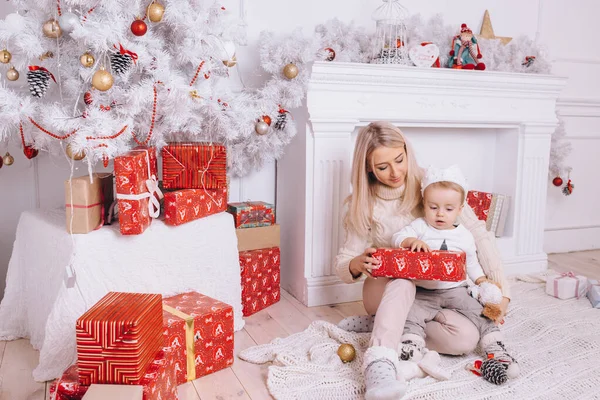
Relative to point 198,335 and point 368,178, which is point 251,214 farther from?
point 198,335

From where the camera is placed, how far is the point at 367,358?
4.94 ft

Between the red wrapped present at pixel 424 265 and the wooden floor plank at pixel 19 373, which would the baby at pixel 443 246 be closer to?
the red wrapped present at pixel 424 265

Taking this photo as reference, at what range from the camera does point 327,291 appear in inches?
90.5

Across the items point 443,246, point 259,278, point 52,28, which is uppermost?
point 52,28

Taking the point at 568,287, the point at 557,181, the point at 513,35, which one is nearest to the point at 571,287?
the point at 568,287

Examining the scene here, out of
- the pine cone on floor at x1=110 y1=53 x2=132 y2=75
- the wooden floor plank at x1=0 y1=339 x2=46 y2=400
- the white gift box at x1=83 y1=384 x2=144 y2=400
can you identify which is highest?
the pine cone on floor at x1=110 y1=53 x2=132 y2=75

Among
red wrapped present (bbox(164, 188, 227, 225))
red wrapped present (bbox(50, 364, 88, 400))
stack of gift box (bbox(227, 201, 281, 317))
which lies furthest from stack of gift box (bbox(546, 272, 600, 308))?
red wrapped present (bbox(50, 364, 88, 400))

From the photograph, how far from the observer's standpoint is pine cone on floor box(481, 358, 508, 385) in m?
1.56

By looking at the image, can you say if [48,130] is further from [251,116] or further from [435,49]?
[435,49]

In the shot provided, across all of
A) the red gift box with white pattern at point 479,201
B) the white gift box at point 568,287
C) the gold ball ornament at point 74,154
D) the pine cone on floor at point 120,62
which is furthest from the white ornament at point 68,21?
the white gift box at point 568,287

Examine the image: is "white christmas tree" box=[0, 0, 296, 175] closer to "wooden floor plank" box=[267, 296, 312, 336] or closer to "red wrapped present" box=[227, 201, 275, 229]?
"red wrapped present" box=[227, 201, 275, 229]

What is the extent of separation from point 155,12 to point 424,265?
3.76ft

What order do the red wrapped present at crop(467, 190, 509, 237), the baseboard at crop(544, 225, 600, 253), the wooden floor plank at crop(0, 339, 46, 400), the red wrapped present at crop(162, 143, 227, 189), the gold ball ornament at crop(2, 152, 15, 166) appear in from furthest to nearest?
1. the baseboard at crop(544, 225, 600, 253)
2. the red wrapped present at crop(467, 190, 509, 237)
3. the gold ball ornament at crop(2, 152, 15, 166)
4. the red wrapped present at crop(162, 143, 227, 189)
5. the wooden floor plank at crop(0, 339, 46, 400)

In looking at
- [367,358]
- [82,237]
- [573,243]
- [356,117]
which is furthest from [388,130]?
[573,243]
